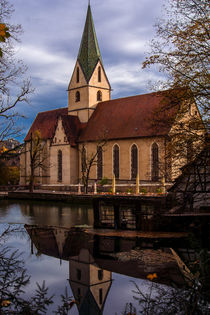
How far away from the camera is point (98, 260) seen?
1065cm

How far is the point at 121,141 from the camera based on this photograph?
40.3 metres

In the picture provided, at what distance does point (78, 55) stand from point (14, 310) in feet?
153

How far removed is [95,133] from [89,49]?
12.7 m

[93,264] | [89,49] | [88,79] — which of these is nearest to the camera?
[93,264]

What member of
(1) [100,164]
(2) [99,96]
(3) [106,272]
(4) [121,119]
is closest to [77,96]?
(2) [99,96]

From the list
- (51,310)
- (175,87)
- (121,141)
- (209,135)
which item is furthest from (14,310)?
(121,141)

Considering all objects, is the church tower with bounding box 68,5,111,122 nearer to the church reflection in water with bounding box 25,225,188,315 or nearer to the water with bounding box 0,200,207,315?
the water with bounding box 0,200,207,315

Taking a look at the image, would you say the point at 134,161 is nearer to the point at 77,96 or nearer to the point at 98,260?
the point at 77,96

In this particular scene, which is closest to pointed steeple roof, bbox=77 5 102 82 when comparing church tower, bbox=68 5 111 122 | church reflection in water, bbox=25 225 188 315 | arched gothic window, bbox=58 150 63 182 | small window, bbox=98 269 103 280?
church tower, bbox=68 5 111 122

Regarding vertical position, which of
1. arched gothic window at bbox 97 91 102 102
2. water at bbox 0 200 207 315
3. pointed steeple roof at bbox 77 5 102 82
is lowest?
water at bbox 0 200 207 315

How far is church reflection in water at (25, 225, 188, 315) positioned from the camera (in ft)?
26.5

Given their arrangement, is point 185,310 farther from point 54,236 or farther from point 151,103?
point 151,103

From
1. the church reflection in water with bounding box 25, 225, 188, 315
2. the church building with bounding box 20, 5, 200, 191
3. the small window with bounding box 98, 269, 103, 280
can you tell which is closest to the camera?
the church reflection in water with bounding box 25, 225, 188, 315

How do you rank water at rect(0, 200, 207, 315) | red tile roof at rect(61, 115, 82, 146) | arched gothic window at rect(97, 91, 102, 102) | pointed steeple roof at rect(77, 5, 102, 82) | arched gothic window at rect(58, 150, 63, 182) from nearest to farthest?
water at rect(0, 200, 207, 315) < red tile roof at rect(61, 115, 82, 146) < arched gothic window at rect(58, 150, 63, 182) < pointed steeple roof at rect(77, 5, 102, 82) < arched gothic window at rect(97, 91, 102, 102)
